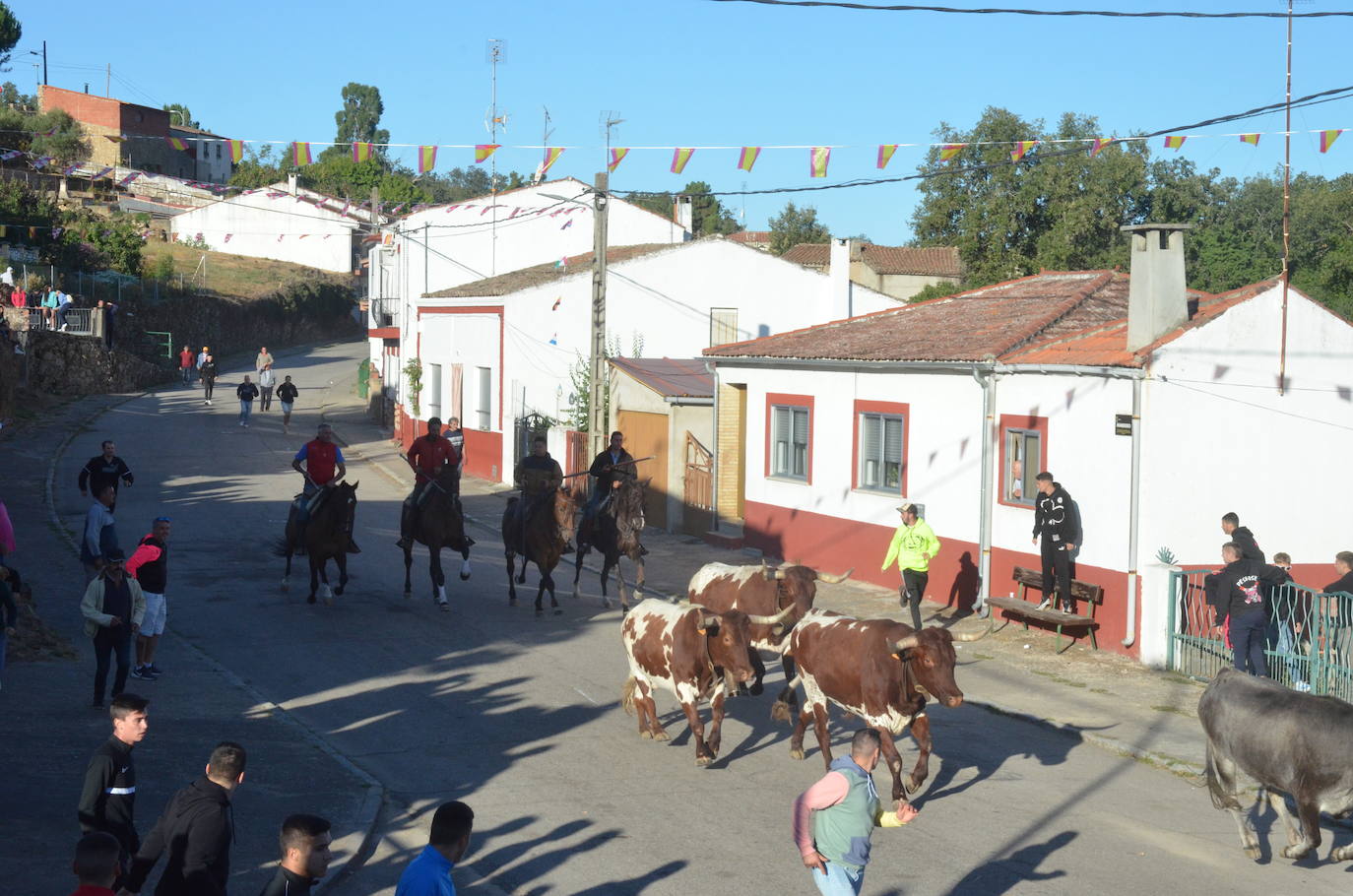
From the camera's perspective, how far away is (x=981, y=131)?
5759cm

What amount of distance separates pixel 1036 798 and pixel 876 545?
10.9 metres

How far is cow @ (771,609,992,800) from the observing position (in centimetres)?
976

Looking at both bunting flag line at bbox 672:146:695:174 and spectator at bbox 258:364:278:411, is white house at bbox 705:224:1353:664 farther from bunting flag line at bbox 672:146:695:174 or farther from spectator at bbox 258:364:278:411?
spectator at bbox 258:364:278:411

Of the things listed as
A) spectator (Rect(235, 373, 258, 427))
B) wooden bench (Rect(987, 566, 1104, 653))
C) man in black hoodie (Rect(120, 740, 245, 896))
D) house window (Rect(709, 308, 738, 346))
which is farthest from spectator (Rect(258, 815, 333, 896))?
spectator (Rect(235, 373, 258, 427))

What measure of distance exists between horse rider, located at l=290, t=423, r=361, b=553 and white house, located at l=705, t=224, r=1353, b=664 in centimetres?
848

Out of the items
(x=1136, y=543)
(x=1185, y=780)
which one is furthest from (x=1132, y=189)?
(x=1185, y=780)

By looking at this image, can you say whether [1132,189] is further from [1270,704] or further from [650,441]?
[1270,704]

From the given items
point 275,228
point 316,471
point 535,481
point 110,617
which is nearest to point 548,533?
point 535,481

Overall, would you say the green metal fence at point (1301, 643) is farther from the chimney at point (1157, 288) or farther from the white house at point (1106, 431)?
the chimney at point (1157, 288)

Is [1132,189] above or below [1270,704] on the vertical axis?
above

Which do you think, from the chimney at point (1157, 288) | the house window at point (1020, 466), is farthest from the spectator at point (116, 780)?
the house window at point (1020, 466)

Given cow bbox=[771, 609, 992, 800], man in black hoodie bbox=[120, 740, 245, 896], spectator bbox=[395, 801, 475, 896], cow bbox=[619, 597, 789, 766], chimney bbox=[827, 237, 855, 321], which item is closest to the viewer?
spectator bbox=[395, 801, 475, 896]

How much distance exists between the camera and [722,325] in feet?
121

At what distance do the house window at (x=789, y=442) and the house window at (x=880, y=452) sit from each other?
1.72m
